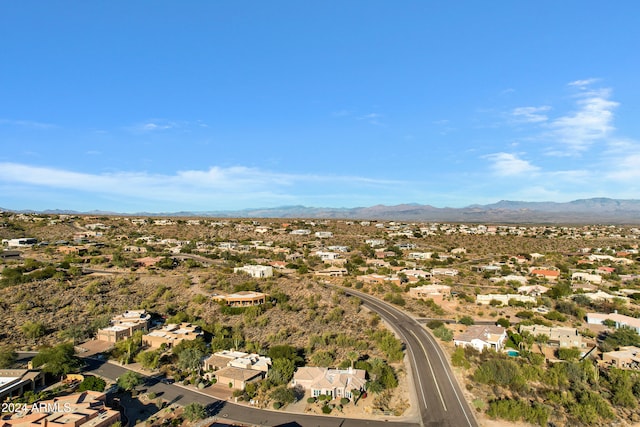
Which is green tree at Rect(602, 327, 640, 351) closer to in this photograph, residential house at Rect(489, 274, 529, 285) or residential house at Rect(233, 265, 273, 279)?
residential house at Rect(489, 274, 529, 285)

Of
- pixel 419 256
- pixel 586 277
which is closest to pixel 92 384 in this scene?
pixel 586 277

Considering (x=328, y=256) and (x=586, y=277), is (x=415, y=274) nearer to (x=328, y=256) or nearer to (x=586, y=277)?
(x=328, y=256)

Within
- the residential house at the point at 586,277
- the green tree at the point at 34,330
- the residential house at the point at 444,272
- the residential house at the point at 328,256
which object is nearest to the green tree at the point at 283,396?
the green tree at the point at 34,330

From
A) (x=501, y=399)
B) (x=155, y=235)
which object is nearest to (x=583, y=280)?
(x=501, y=399)

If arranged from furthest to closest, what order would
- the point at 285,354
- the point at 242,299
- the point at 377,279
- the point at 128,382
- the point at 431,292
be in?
the point at 377,279 → the point at 431,292 → the point at 242,299 → the point at 285,354 → the point at 128,382

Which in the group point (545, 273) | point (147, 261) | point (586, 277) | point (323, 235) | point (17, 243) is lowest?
point (545, 273)

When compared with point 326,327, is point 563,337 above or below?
above
